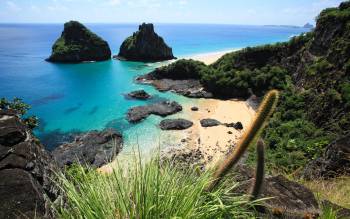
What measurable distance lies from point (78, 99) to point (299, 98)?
38.9m

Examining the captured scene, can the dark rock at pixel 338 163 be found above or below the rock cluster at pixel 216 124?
above

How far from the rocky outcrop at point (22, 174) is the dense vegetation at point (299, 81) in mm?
16891

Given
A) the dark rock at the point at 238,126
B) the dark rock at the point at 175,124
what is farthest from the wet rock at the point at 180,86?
the dark rock at the point at 238,126

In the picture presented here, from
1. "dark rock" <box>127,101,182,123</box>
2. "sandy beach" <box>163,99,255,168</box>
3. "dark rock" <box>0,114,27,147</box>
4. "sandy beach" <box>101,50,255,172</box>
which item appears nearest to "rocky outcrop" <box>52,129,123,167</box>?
"sandy beach" <box>101,50,255,172</box>

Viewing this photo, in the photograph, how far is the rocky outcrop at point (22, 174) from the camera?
4539mm

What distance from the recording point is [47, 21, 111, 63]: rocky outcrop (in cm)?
10575

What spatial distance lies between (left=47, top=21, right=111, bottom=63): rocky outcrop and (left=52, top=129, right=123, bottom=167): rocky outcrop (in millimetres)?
68506

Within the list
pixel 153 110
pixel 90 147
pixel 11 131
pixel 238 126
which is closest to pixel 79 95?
pixel 153 110

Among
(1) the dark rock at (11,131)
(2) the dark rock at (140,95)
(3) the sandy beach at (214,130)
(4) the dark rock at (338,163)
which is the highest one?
(1) the dark rock at (11,131)

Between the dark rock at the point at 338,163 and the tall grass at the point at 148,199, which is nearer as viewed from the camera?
the tall grass at the point at 148,199

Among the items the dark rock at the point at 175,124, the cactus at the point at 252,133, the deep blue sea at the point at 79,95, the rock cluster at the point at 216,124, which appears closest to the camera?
the cactus at the point at 252,133

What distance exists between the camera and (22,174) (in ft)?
16.0

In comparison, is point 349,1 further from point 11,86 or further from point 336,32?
point 11,86

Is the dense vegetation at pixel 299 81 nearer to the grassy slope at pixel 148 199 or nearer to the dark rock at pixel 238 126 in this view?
the dark rock at pixel 238 126
